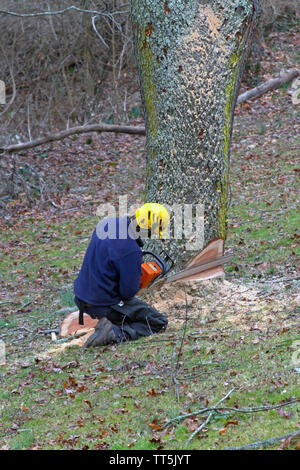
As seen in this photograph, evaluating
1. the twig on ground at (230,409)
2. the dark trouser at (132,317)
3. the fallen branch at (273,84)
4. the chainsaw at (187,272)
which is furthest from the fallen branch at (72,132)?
the twig on ground at (230,409)

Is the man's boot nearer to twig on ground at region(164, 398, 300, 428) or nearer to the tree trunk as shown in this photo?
the tree trunk

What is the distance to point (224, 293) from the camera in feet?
24.1

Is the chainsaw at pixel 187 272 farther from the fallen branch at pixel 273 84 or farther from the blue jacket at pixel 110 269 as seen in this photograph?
the fallen branch at pixel 273 84

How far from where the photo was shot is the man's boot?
6715 millimetres

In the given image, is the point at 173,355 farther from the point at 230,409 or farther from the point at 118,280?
the point at 230,409

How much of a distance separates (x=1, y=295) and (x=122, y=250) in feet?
12.8

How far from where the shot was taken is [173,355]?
597 cm

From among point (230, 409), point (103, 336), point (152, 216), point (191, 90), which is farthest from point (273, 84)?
point (230, 409)

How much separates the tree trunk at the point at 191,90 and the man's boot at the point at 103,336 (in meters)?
1.19

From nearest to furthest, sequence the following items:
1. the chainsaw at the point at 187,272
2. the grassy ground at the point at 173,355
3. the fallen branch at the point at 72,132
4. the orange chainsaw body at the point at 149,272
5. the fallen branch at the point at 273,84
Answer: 1. the grassy ground at the point at 173,355
2. the orange chainsaw body at the point at 149,272
3. the chainsaw at the point at 187,272
4. the fallen branch at the point at 72,132
5. the fallen branch at the point at 273,84

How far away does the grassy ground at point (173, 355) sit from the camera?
4.66 m

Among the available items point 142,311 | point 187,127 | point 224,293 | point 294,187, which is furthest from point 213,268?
point 294,187

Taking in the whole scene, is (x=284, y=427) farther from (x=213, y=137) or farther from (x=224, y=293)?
(x=213, y=137)

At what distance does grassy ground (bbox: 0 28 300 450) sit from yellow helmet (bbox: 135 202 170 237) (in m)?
0.87
